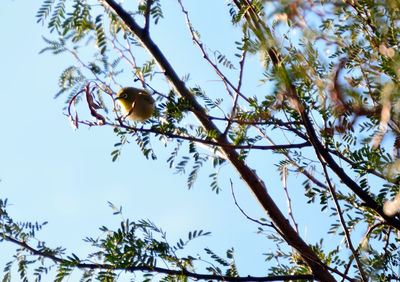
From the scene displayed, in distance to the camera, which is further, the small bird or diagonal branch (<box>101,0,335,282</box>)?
the small bird

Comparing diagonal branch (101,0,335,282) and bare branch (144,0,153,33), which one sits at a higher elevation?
bare branch (144,0,153,33)

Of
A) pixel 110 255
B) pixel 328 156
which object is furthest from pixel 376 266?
pixel 110 255

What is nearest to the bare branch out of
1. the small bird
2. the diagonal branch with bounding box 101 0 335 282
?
the diagonal branch with bounding box 101 0 335 282

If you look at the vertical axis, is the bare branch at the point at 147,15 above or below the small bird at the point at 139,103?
above

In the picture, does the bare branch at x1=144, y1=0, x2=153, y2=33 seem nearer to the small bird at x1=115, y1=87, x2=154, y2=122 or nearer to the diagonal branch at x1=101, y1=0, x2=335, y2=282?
the diagonal branch at x1=101, y1=0, x2=335, y2=282

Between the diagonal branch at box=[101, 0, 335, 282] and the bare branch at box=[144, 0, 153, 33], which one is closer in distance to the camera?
the diagonal branch at box=[101, 0, 335, 282]

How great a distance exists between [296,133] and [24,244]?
83cm

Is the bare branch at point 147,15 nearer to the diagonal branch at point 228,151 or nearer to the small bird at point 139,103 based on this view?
the diagonal branch at point 228,151

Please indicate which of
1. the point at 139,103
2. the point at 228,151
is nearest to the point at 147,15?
the point at 139,103

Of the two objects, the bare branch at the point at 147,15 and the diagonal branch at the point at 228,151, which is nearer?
the diagonal branch at the point at 228,151

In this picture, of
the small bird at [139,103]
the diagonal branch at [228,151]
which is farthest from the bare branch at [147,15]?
the small bird at [139,103]

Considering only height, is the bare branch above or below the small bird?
above

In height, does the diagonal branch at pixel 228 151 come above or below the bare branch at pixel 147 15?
below

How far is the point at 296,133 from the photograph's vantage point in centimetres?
101
